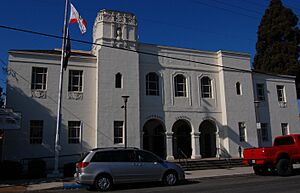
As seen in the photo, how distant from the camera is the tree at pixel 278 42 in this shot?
124ft

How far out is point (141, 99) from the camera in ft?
82.9

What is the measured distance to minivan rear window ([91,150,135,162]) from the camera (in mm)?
13118

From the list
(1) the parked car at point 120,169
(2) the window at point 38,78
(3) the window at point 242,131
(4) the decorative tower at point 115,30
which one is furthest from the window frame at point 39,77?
(3) the window at point 242,131

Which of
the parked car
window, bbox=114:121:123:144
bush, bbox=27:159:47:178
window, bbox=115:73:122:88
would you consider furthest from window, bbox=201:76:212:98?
bush, bbox=27:159:47:178

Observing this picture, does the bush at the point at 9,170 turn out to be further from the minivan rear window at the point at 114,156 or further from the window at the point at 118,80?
the window at the point at 118,80

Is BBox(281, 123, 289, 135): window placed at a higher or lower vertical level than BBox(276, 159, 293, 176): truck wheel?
higher

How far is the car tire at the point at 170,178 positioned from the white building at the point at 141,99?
982 cm

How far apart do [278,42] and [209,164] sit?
915 inches

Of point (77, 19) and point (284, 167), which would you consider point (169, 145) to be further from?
point (77, 19)

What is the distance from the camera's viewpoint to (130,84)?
80.8ft

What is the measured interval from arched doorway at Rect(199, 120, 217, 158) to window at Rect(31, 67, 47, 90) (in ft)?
47.4

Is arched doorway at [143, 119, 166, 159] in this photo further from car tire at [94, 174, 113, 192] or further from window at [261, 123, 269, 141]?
car tire at [94, 174, 113, 192]

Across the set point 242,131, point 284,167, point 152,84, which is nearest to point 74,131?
point 152,84

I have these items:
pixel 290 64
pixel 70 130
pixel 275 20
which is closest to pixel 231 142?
pixel 70 130
